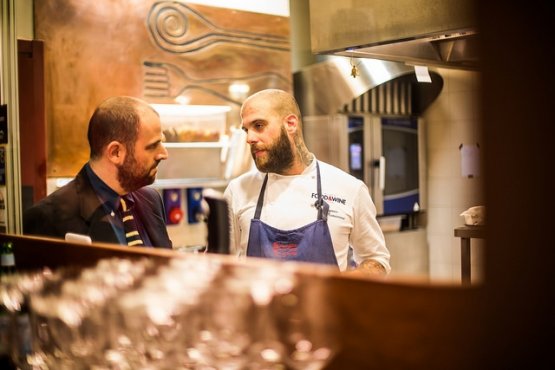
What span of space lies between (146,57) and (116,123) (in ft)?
5.83

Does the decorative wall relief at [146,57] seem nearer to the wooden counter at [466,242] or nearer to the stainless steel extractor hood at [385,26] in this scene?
the stainless steel extractor hood at [385,26]

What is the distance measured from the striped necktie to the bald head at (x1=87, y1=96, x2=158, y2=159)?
0.19 meters

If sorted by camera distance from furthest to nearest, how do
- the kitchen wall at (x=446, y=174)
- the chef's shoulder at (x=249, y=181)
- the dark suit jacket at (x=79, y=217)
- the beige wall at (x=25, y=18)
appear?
the kitchen wall at (x=446, y=174) → the beige wall at (x=25, y=18) → the chef's shoulder at (x=249, y=181) → the dark suit jacket at (x=79, y=217)

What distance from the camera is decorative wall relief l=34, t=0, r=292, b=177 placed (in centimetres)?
351

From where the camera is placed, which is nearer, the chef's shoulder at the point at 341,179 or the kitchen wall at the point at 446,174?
the chef's shoulder at the point at 341,179

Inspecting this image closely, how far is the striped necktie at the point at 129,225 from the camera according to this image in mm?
2092

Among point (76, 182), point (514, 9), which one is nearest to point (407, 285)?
point (514, 9)

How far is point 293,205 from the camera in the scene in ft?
8.70

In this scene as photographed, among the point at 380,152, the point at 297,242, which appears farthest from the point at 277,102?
the point at 380,152

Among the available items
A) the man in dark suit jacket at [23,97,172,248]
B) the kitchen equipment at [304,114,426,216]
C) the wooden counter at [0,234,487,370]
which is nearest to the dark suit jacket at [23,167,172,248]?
the man in dark suit jacket at [23,97,172,248]

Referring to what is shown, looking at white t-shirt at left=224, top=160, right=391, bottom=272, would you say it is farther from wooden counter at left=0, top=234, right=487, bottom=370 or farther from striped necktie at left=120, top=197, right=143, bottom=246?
wooden counter at left=0, top=234, right=487, bottom=370

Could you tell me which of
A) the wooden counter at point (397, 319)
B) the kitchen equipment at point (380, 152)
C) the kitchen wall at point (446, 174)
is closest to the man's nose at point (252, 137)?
the wooden counter at point (397, 319)

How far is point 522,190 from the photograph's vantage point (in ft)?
2.82

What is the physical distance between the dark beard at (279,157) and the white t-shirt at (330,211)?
0.14 feet
